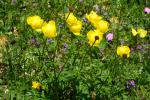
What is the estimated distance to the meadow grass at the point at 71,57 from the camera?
4.07 metres

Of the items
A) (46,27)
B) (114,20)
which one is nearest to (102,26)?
(46,27)

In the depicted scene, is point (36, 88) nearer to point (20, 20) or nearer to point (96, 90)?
point (96, 90)

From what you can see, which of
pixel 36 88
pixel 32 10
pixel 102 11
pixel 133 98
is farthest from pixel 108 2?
pixel 36 88

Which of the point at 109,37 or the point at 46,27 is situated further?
the point at 109,37

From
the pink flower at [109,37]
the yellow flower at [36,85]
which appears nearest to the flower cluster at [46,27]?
the yellow flower at [36,85]

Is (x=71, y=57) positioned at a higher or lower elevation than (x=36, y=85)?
higher

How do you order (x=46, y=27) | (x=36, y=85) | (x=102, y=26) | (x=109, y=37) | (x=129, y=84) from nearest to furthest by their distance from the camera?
(x=46, y=27) → (x=102, y=26) → (x=36, y=85) → (x=129, y=84) → (x=109, y=37)

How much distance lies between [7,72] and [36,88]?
0.56 metres

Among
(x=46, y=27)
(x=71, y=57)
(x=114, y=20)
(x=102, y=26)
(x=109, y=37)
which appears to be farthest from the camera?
(x=114, y=20)

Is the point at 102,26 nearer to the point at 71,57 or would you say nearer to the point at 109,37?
the point at 71,57

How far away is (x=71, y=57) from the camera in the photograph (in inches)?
176

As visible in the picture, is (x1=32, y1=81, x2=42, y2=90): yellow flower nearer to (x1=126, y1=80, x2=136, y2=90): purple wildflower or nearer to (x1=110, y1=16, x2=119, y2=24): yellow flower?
(x1=126, y1=80, x2=136, y2=90): purple wildflower

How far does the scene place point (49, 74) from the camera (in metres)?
4.11

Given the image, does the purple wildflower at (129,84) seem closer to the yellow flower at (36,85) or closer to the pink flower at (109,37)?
the pink flower at (109,37)
